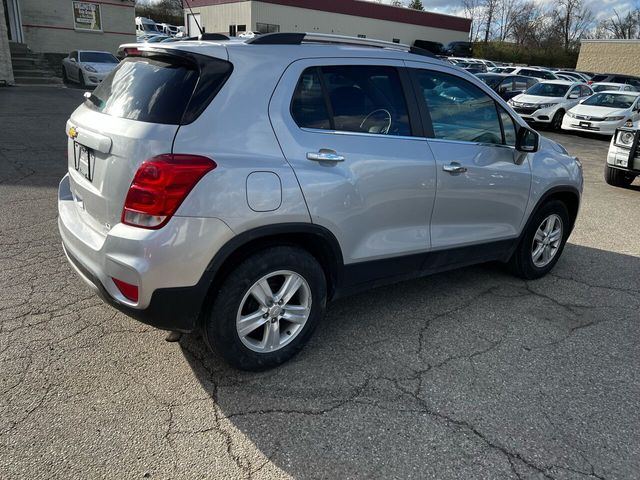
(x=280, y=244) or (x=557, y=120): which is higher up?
(x=280, y=244)

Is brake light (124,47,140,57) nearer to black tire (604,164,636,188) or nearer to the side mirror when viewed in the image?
the side mirror

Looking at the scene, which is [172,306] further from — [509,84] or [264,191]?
[509,84]

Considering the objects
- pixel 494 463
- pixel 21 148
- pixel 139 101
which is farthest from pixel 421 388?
pixel 21 148

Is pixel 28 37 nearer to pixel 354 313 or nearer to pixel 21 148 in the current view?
pixel 21 148

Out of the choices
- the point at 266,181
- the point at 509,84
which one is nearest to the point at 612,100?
the point at 509,84

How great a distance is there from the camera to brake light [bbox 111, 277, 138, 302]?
2.60 m

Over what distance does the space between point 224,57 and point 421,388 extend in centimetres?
216

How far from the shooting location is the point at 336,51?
3.19 metres

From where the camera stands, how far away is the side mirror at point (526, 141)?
406 cm

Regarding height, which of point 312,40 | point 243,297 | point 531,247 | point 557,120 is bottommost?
point 557,120

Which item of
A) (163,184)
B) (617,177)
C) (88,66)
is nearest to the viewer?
(163,184)

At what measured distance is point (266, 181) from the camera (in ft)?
8.93

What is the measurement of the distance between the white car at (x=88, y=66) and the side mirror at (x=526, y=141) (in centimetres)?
1908

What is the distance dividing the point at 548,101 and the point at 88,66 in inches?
667
